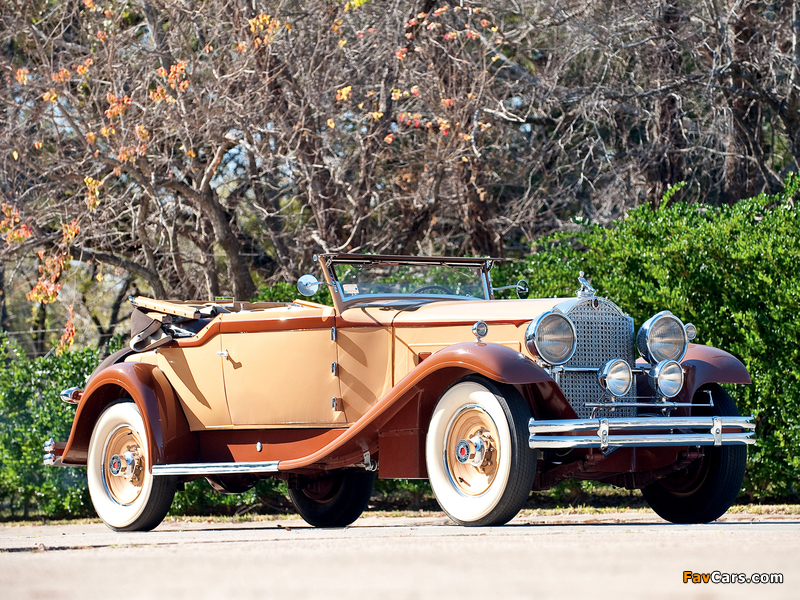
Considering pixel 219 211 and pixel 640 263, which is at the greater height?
pixel 219 211

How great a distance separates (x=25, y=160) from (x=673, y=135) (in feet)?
23.4

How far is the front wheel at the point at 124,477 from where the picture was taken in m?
6.96

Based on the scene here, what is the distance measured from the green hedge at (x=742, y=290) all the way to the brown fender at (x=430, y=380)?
2973 millimetres

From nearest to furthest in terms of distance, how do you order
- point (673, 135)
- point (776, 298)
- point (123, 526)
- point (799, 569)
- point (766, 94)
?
point (799, 569) < point (123, 526) < point (776, 298) < point (766, 94) < point (673, 135)

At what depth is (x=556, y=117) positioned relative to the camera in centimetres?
1306

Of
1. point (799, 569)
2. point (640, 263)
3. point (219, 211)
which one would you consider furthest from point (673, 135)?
point (799, 569)

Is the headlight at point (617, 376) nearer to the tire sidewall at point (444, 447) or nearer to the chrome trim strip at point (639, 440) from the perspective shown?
the chrome trim strip at point (639, 440)

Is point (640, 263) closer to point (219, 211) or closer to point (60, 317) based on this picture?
point (219, 211)

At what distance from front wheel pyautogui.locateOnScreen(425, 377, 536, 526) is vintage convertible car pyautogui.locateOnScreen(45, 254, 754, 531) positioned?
10 millimetres

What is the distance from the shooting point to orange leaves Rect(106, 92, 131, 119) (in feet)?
35.7

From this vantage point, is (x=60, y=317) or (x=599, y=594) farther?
(x=60, y=317)

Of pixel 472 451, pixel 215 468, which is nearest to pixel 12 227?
pixel 215 468

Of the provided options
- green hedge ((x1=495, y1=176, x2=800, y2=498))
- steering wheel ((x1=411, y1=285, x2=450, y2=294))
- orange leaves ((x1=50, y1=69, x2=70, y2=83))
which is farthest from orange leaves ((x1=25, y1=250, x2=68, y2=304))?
green hedge ((x1=495, y1=176, x2=800, y2=498))

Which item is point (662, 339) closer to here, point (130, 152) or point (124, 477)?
point (124, 477)
